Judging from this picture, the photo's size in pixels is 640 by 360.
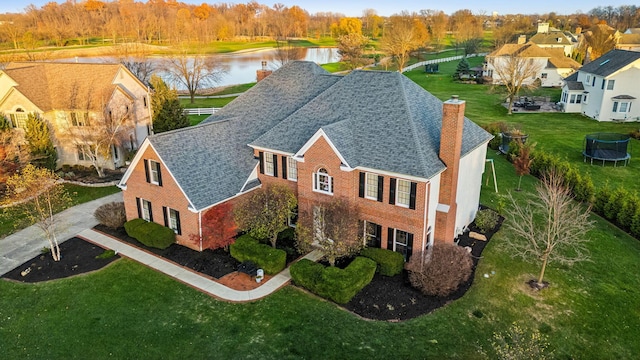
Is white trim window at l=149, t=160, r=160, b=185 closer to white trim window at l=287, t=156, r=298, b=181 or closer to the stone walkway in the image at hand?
the stone walkway

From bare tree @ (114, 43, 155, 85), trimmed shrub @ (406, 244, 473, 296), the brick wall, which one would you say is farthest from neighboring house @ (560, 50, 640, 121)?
bare tree @ (114, 43, 155, 85)

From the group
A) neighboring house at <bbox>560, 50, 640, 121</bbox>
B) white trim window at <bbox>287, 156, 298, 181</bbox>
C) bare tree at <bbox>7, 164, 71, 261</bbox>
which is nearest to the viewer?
bare tree at <bbox>7, 164, 71, 261</bbox>

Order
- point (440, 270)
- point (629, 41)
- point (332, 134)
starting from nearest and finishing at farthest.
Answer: point (440, 270), point (332, 134), point (629, 41)

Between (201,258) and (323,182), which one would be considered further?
(201,258)

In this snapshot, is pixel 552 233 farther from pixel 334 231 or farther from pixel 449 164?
pixel 334 231

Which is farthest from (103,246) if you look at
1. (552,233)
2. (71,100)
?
(552,233)
